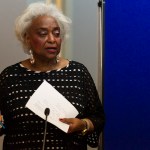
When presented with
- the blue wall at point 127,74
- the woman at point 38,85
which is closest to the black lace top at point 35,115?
the woman at point 38,85

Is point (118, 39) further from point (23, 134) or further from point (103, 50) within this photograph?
point (23, 134)

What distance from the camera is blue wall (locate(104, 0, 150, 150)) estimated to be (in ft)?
6.53

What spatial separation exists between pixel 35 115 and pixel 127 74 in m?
0.80

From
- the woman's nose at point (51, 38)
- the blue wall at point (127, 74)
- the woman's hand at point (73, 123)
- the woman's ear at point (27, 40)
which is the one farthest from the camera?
the blue wall at point (127, 74)

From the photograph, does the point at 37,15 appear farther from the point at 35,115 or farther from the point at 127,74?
the point at 127,74

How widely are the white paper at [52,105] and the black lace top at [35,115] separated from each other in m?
0.07

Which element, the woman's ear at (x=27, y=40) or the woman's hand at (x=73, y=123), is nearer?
the woman's hand at (x=73, y=123)

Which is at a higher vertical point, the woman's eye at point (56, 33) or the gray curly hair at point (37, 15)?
the gray curly hair at point (37, 15)

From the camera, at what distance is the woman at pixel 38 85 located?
4.70 feet

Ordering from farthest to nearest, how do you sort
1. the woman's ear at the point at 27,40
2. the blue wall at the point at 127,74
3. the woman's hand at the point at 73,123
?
1. the blue wall at the point at 127,74
2. the woman's ear at the point at 27,40
3. the woman's hand at the point at 73,123

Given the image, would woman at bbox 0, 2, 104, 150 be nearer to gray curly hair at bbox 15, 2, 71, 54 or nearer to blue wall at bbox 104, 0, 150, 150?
gray curly hair at bbox 15, 2, 71, 54

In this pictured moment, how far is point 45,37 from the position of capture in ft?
4.84

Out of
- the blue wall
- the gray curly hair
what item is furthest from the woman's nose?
the blue wall

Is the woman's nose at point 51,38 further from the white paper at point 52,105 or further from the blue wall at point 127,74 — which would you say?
the blue wall at point 127,74
